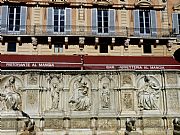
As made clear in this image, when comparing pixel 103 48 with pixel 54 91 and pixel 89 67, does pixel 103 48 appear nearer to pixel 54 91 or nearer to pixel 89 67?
pixel 89 67

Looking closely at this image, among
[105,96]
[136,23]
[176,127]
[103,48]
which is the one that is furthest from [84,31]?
[176,127]

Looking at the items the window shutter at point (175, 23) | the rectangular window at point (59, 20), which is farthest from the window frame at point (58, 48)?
the window shutter at point (175, 23)

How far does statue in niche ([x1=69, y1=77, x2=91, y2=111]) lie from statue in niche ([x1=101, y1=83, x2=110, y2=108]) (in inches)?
24.0

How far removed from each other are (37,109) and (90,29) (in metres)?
18.9

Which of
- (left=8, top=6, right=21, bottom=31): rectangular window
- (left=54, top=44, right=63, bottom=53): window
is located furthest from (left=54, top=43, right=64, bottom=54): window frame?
(left=8, top=6, right=21, bottom=31): rectangular window

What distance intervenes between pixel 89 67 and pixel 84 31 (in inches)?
268

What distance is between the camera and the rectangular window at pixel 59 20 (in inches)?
1242

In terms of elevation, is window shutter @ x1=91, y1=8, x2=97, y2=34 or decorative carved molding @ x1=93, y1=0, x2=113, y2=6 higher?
decorative carved molding @ x1=93, y1=0, x2=113, y2=6

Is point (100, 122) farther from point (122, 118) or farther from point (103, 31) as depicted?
point (103, 31)

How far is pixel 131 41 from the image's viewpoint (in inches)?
1249

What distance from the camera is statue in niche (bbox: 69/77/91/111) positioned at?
13.9 metres

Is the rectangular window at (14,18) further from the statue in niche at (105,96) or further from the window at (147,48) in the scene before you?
the statue in niche at (105,96)

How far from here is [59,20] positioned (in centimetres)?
3206

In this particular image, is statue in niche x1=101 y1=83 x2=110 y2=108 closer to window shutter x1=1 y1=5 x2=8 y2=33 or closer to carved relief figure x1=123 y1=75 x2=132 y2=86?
carved relief figure x1=123 y1=75 x2=132 y2=86
